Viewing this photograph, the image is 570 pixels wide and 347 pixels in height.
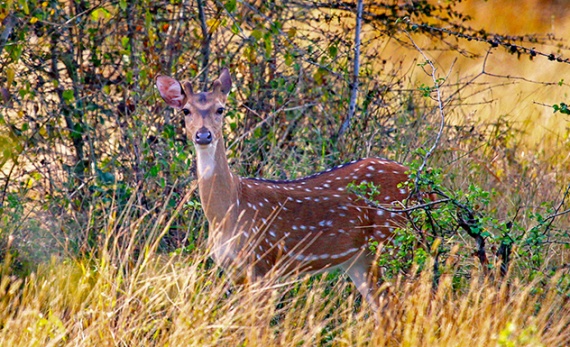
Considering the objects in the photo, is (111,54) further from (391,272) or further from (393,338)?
(393,338)

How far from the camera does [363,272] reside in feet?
20.1

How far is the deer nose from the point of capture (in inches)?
220

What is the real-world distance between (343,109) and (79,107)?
6.89 feet

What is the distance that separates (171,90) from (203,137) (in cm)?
60

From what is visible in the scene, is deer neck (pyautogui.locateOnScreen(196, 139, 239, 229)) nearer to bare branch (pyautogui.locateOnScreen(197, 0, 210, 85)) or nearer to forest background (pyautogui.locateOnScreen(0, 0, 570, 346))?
forest background (pyautogui.locateOnScreen(0, 0, 570, 346))

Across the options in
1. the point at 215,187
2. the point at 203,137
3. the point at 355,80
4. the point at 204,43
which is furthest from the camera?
the point at 355,80

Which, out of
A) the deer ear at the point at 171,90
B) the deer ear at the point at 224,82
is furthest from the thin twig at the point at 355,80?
the deer ear at the point at 171,90

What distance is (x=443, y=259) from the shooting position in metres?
5.30

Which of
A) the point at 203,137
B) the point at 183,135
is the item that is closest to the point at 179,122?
the point at 183,135

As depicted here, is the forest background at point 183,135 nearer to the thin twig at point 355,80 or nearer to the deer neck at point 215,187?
the thin twig at point 355,80

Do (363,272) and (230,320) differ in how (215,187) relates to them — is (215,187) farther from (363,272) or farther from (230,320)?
(230,320)

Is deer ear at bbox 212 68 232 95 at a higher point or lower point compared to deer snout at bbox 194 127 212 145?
higher

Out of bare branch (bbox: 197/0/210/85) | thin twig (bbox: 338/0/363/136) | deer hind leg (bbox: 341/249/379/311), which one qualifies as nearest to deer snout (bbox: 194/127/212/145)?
deer hind leg (bbox: 341/249/379/311)

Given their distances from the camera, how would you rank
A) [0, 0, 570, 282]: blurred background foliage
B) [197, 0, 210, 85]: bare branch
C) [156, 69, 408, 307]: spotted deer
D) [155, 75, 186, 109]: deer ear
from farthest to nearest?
1. [197, 0, 210, 85]: bare branch
2. [0, 0, 570, 282]: blurred background foliage
3. [155, 75, 186, 109]: deer ear
4. [156, 69, 408, 307]: spotted deer
